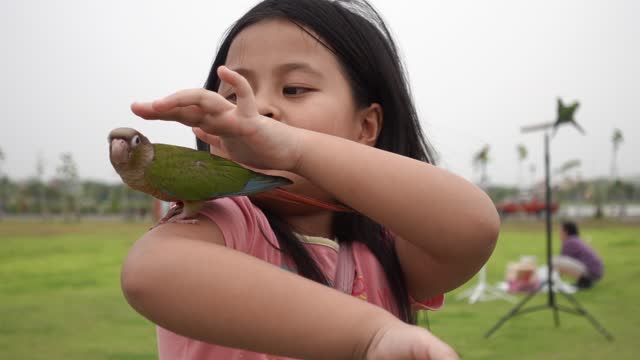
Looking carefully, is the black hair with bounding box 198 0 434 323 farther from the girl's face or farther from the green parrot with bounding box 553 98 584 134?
the green parrot with bounding box 553 98 584 134

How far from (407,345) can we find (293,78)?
1.53 feet

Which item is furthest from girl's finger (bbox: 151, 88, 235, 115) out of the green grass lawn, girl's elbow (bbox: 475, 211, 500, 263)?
the green grass lawn

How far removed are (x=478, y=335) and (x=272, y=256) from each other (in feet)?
11.4

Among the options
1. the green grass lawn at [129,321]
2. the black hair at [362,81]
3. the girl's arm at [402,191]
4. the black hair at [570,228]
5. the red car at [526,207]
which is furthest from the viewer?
the red car at [526,207]

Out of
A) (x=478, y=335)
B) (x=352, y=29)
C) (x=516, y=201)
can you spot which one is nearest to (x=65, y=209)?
(x=516, y=201)

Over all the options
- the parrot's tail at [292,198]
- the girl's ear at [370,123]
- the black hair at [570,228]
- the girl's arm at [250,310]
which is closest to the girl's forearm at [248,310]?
the girl's arm at [250,310]

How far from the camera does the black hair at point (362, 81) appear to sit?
919 mm

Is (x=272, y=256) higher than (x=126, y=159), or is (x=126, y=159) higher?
(x=126, y=159)

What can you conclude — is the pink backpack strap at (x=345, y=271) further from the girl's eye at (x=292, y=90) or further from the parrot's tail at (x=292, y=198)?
the girl's eye at (x=292, y=90)

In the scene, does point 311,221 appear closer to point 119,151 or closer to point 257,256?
point 257,256

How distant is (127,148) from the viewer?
0.67 m

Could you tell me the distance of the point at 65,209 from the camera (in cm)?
1814

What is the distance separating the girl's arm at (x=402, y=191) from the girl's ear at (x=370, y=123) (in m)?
0.33

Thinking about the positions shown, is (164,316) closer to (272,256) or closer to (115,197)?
(272,256)
